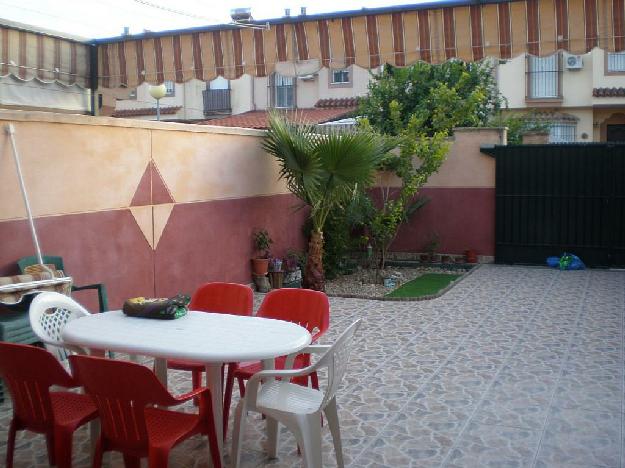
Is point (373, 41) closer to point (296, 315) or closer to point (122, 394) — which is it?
point (296, 315)

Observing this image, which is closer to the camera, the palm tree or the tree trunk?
the palm tree

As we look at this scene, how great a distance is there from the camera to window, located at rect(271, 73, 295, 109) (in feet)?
89.3

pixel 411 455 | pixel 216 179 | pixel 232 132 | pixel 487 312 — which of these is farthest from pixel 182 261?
pixel 411 455

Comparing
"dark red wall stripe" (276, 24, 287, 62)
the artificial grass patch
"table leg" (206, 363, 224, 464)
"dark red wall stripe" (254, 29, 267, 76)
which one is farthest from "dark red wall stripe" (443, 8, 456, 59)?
"table leg" (206, 363, 224, 464)

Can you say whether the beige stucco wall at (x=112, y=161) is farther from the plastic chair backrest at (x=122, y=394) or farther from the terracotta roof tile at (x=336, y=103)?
the terracotta roof tile at (x=336, y=103)

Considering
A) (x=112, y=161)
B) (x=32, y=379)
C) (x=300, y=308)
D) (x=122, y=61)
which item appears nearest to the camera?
(x=32, y=379)

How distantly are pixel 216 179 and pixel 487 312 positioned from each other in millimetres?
4100

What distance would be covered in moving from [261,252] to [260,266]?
0.90 feet

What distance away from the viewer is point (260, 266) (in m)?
10.9

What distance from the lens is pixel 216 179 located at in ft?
33.1

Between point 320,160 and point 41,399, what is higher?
point 320,160

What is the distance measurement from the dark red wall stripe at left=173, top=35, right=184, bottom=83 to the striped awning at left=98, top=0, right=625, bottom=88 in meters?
0.02

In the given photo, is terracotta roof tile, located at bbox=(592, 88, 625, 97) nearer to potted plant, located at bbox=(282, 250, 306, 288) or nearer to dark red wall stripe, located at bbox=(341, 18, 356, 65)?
potted plant, located at bbox=(282, 250, 306, 288)

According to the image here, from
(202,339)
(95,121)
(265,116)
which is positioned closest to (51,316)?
(202,339)
